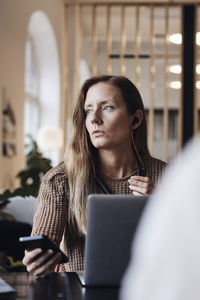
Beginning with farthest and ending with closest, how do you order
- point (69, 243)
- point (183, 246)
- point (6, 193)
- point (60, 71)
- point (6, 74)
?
point (60, 71) → point (6, 74) → point (6, 193) → point (69, 243) → point (183, 246)

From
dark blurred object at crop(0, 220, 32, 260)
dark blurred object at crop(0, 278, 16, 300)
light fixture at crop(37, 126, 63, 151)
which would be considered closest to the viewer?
dark blurred object at crop(0, 278, 16, 300)

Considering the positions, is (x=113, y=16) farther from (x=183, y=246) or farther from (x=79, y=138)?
(x=183, y=246)

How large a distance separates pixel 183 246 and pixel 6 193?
148 inches

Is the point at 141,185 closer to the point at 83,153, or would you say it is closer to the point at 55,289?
the point at 83,153

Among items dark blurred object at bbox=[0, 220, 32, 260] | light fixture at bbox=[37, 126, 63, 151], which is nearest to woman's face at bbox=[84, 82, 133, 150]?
dark blurred object at bbox=[0, 220, 32, 260]

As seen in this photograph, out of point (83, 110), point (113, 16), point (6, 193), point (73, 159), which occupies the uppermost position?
point (113, 16)

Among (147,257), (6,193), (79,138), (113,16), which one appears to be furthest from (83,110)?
(113,16)

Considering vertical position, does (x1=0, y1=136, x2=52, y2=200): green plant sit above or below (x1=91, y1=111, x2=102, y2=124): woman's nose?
below

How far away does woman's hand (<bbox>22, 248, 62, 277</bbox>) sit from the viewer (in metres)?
1.48

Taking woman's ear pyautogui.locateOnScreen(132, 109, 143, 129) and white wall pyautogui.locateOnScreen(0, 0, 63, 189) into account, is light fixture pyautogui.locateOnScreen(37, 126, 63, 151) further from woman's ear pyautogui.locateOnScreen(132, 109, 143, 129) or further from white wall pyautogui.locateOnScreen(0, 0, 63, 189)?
woman's ear pyautogui.locateOnScreen(132, 109, 143, 129)

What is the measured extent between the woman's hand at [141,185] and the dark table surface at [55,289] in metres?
0.38

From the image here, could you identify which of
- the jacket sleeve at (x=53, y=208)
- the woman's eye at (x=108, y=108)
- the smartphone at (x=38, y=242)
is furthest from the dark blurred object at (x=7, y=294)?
the woman's eye at (x=108, y=108)

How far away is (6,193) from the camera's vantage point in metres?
4.03

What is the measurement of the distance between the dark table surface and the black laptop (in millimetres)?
57
